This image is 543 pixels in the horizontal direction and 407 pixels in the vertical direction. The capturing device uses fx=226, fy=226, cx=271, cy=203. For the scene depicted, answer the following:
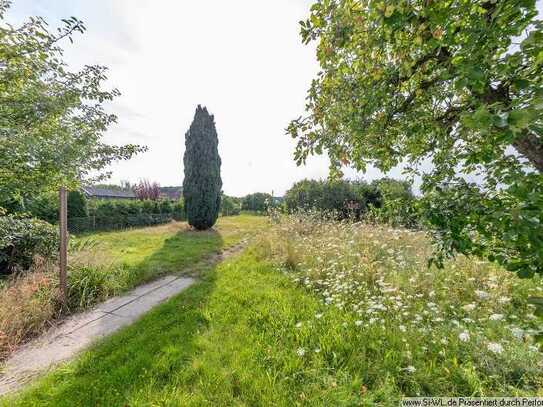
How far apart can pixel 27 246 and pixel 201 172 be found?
7937 mm

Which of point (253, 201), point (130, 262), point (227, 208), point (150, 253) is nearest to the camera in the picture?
point (130, 262)

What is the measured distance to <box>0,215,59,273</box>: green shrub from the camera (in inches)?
169

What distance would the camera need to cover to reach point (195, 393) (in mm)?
2109

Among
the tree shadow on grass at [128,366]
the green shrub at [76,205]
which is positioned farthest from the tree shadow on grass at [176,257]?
the green shrub at [76,205]

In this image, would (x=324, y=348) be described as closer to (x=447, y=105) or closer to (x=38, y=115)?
(x=447, y=105)

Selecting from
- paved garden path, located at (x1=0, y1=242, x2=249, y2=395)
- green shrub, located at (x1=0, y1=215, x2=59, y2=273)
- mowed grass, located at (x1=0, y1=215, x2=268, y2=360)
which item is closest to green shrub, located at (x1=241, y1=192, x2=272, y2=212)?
mowed grass, located at (x1=0, y1=215, x2=268, y2=360)

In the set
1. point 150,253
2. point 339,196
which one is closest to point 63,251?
point 150,253

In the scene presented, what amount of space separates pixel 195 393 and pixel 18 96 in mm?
3512

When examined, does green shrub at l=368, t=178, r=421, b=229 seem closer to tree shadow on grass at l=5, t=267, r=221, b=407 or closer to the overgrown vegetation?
the overgrown vegetation

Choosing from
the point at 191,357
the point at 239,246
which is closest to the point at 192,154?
the point at 239,246

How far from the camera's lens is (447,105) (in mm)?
2035

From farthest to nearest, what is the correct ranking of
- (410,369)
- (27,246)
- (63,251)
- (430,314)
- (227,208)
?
(227,208)
(27,246)
(63,251)
(430,314)
(410,369)

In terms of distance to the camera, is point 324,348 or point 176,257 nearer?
point 324,348

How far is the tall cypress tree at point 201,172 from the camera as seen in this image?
39.4 feet
